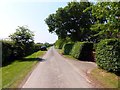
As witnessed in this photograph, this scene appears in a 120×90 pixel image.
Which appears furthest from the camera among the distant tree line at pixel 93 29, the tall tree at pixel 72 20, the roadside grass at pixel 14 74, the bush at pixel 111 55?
the tall tree at pixel 72 20

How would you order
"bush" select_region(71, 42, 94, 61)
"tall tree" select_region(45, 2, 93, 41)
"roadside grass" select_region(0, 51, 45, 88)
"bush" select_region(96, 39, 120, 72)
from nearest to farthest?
"roadside grass" select_region(0, 51, 45, 88) < "bush" select_region(96, 39, 120, 72) < "bush" select_region(71, 42, 94, 61) < "tall tree" select_region(45, 2, 93, 41)

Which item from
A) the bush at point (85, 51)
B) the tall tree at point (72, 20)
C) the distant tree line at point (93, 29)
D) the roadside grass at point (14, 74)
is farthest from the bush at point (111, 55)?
the tall tree at point (72, 20)

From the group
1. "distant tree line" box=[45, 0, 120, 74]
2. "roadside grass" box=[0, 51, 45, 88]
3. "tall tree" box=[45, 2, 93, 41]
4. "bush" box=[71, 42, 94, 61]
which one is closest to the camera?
"roadside grass" box=[0, 51, 45, 88]

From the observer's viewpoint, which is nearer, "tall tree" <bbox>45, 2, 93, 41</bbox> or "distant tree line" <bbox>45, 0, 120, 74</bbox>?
"distant tree line" <bbox>45, 0, 120, 74</bbox>

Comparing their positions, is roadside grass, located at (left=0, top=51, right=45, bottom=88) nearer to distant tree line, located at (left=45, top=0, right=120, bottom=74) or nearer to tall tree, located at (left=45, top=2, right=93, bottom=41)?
distant tree line, located at (left=45, top=0, right=120, bottom=74)

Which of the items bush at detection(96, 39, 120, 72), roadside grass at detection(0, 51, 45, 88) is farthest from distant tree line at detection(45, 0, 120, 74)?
roadside grass at detection(0, 51, 45, 88)

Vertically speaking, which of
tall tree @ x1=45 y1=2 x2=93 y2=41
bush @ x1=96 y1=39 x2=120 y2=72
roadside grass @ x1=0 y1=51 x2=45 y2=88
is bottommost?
roadside grass @ x1=0 y1=51 x2=45 y2=88

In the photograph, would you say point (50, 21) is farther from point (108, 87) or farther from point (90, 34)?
point (108, 87)

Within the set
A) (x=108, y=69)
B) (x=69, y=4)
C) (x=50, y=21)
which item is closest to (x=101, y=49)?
(x=108, y=69)

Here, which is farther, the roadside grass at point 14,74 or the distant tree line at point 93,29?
the distant tree line at point 93,29

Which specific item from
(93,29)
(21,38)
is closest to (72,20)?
(21,38)

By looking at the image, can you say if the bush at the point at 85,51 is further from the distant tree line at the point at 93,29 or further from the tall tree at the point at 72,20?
the tall tree at the point at 72,20

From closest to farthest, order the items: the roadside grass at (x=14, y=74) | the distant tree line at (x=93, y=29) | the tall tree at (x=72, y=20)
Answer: the roadside grass at (x=14, y=74) → the distant tree line at (x=93, y=29) → the tall tree at (x=72, y=20)

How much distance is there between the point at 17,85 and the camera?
1303 centimetres
